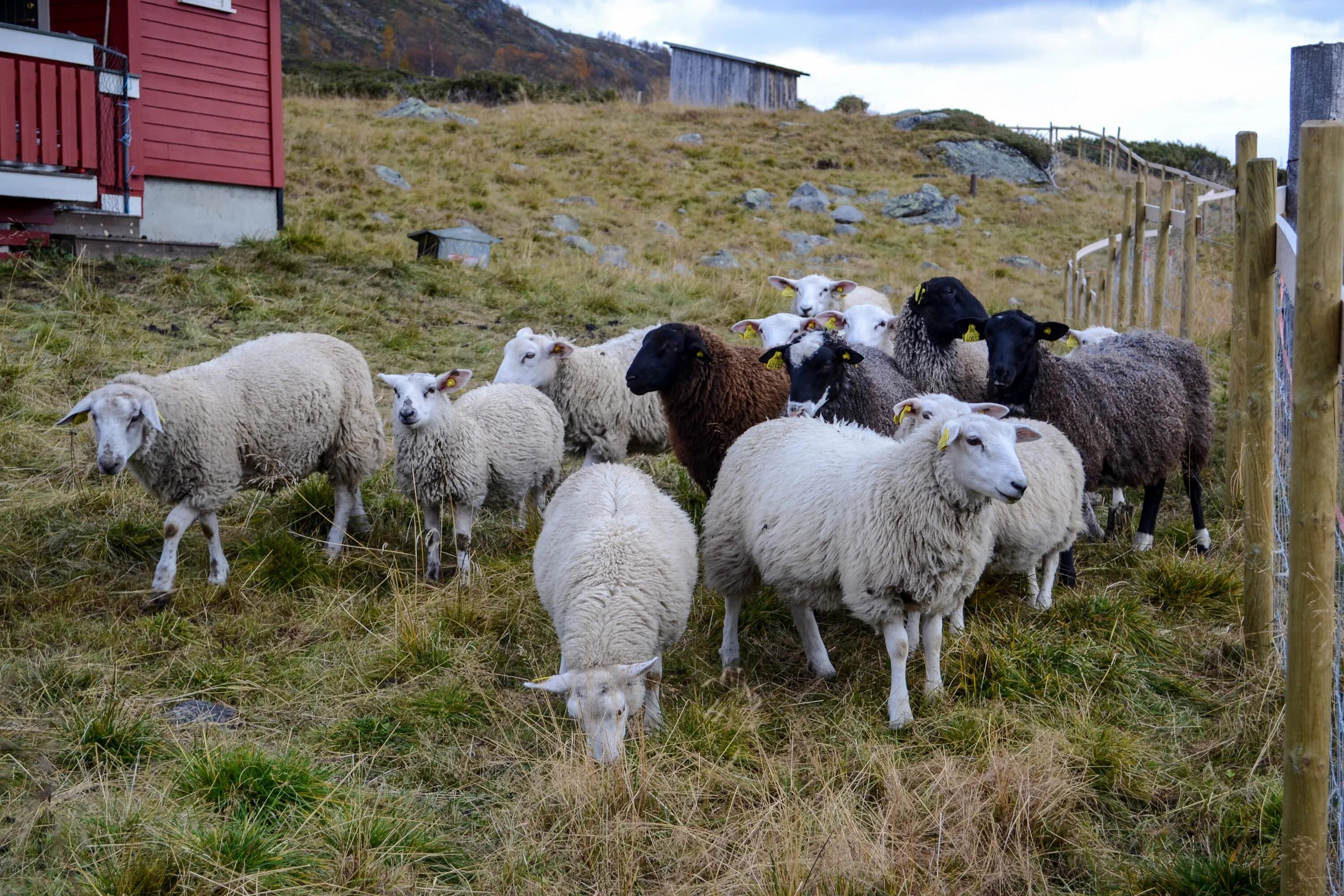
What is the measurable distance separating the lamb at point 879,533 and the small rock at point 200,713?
2209mm

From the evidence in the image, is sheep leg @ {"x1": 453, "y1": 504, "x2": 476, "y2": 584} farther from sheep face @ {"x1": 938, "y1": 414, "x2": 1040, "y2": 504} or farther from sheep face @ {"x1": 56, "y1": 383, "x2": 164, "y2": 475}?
sheep face @ {"x1": 938, "y1": 414, "x2": 1040, "y2": 504}

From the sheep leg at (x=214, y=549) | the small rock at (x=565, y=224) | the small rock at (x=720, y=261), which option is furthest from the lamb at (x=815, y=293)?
the small rock at (x=565, y=224)

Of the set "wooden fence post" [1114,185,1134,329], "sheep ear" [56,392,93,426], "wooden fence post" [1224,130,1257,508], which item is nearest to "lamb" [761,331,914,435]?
"wooden fence post" [1224,130,1257,508]

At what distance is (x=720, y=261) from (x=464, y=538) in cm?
1130

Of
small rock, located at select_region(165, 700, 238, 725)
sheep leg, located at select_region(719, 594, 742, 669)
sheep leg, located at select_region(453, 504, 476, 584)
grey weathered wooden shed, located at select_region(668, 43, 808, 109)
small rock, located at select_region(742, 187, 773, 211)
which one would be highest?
grey weathered wooden shed, located at select_region(668, 43, 808, 109)

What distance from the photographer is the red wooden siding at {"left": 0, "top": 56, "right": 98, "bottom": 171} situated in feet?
35.3

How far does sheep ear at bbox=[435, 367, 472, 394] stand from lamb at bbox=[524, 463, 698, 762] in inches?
58.3

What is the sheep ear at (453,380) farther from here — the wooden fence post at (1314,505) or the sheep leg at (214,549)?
the wooden fence post at (1314,505)

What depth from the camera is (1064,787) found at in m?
3.61

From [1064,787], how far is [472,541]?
4.16 metres

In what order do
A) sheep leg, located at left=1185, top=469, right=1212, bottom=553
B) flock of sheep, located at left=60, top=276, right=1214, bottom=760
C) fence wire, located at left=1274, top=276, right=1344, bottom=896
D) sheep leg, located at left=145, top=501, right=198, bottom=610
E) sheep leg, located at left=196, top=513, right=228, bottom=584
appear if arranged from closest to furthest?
fence wire, located at left=1274, top=276, right=1344, bottom=896 → flock of sheep, located at left=60, top=276, right=1214, bottom=760 → sheep leg, located at left=145, top=501, right=198, bottom=610 → sheep leg, located at left=196, top=513, right=228, bottom=584 → sheep leg, located at left=1185, top=469, right=1212, bottom=553

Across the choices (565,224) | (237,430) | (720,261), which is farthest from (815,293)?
(565,224)

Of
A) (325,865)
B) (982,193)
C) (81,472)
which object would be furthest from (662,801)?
→ (982,193)

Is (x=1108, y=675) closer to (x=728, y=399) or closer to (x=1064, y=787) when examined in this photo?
(x=1064, y=787)
